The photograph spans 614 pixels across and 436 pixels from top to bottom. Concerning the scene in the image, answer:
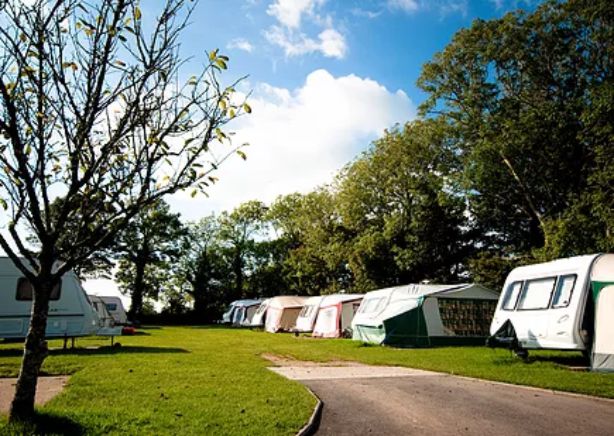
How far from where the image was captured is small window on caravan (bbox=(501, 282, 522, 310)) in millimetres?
12320

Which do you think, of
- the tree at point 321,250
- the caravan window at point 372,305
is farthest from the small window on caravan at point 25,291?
the tree at point 321,250

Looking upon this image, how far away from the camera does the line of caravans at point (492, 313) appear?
996 centimetres

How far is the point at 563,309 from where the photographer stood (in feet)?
34.1

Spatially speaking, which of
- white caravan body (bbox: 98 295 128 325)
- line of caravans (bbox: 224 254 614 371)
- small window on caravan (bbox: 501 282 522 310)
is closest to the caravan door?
line of caravans (bbox: 224 254 614 371)

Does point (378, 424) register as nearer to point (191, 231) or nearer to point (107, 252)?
point (107, 252)

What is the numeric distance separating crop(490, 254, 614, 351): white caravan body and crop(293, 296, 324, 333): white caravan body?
14576 mm

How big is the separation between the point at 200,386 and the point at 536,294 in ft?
28.3

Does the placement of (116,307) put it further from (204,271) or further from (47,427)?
(47,427)

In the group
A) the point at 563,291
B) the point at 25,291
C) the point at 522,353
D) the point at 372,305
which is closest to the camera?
the point at 563,291

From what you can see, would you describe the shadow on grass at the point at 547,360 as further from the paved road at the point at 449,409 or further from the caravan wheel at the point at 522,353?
the paved road at the point at 449,409

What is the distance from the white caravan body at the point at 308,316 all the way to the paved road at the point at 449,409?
56.9 ft

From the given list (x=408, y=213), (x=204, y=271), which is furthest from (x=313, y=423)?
(x=204, y=271)

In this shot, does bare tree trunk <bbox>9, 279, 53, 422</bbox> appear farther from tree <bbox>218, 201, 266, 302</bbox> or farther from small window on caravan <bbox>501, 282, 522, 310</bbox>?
tree <bbox>218, 201, 266, 302</bbox>

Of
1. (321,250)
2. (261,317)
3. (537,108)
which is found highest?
(537,108)
